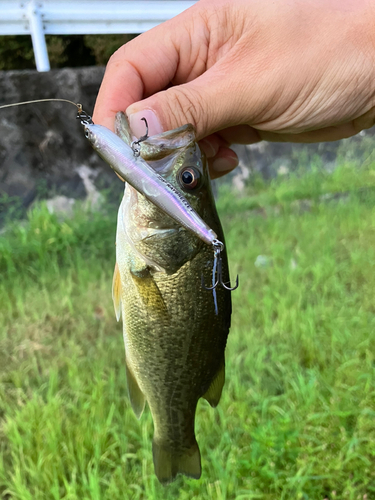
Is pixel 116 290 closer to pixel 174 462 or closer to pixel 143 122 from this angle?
pixel 143 122

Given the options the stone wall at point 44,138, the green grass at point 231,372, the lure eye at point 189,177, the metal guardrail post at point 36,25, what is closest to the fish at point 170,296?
the lure eye at point 189,177

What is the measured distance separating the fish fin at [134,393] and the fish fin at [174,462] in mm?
158

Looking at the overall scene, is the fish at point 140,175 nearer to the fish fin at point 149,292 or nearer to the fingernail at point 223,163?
the fish fin at point 149,292

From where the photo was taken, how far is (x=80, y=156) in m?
3.28

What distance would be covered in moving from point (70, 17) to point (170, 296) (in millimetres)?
2804

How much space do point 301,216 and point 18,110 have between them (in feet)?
8.37

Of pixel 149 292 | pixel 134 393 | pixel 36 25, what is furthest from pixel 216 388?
pixel 36 25

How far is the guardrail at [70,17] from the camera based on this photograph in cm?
288

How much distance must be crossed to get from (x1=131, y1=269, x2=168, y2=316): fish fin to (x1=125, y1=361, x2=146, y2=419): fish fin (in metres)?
0.26

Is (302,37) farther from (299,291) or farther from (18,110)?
(18,110)

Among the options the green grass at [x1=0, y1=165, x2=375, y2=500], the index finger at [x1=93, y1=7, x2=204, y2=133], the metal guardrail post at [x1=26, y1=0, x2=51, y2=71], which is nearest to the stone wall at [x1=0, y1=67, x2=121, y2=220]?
the metal guardrail post at [x1=26, y1=0, x2=51, y2=71]

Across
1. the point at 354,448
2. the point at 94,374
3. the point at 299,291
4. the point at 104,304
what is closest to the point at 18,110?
the point at 104,304

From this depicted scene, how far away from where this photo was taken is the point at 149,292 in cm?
106

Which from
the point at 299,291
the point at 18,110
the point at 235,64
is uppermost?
the point at 18,110
